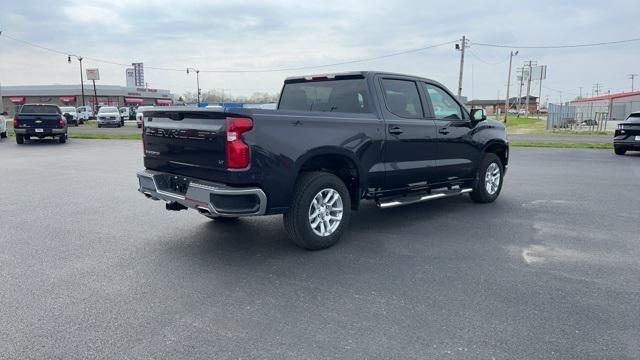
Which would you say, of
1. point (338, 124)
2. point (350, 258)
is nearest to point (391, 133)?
point (338, 124)

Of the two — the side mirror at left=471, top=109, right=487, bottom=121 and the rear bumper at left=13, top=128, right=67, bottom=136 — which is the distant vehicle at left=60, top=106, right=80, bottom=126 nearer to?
the rear bumper at left=13, top=128, right=67, bottom=136

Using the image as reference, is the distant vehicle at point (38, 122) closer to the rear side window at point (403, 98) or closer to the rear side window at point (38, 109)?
the rear side window at point (38, 109)

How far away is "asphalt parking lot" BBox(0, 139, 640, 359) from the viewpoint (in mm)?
3229

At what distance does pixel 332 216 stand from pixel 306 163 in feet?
2.26

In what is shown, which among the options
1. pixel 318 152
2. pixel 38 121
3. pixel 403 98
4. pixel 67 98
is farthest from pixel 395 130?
pixel 67 98

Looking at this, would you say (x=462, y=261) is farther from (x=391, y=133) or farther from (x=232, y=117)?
(x=232, y=117)

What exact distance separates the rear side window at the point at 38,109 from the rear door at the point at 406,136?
63.7 feet

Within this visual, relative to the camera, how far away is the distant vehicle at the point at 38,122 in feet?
66.5

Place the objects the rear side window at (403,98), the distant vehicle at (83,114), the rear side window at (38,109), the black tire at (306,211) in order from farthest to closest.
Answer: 1. the distant vehicle at (83,114)
2. the rear side window at (38,109)
3. the rear side window at (403,98)
4. the black tire at (306,211)

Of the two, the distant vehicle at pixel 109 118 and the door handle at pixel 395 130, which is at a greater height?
the door handle at pixel 395 130

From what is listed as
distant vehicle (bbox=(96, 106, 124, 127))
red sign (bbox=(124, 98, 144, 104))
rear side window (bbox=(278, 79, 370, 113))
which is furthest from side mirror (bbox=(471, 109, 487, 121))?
red sign (bbox=(124, 98, 144, 104))

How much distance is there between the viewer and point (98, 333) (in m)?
3.34

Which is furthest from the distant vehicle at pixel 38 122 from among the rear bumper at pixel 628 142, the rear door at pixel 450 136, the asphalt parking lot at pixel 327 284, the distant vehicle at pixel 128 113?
the distant vehicle at pixel 128 113

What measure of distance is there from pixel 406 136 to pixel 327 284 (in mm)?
2584
